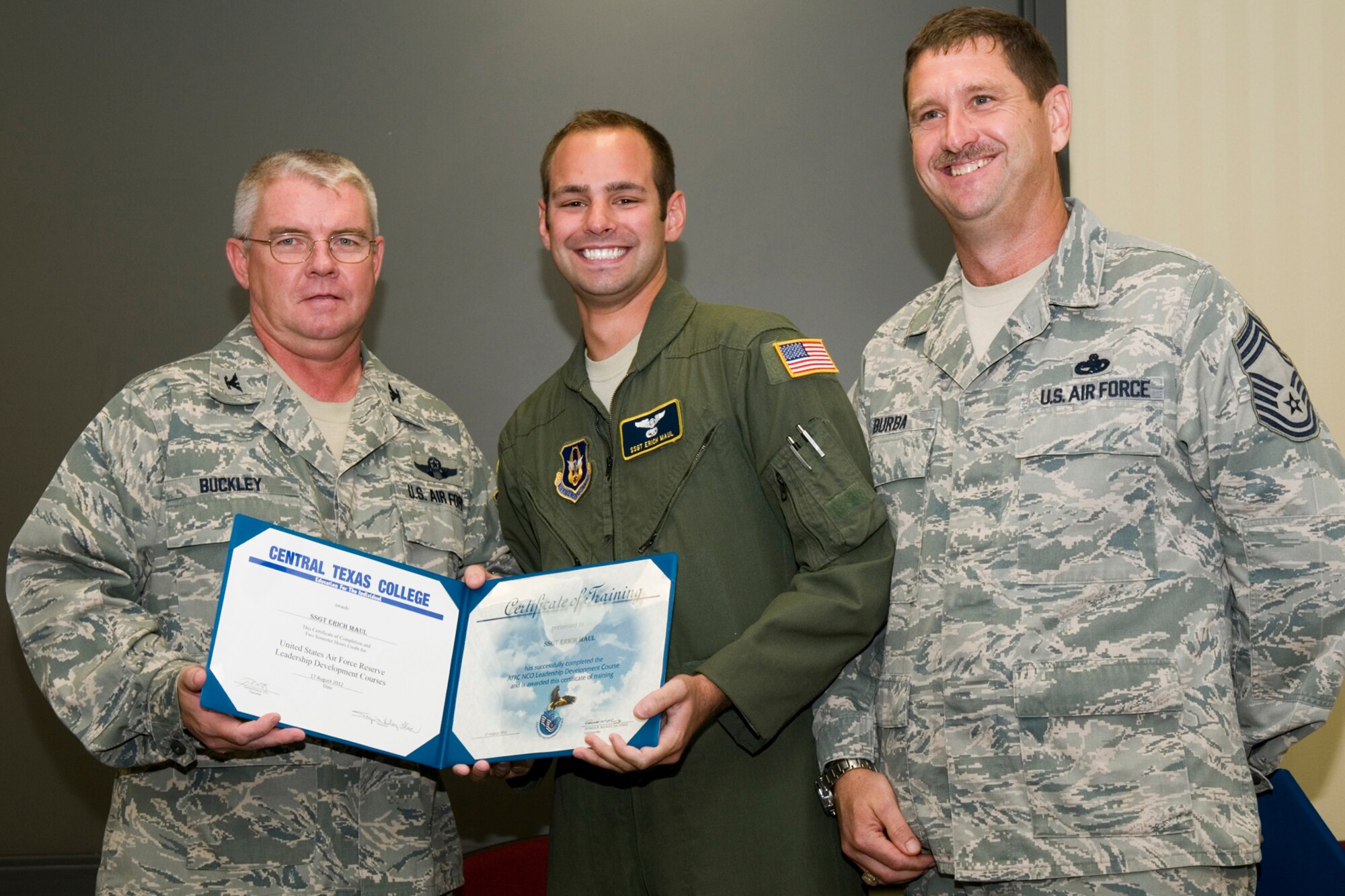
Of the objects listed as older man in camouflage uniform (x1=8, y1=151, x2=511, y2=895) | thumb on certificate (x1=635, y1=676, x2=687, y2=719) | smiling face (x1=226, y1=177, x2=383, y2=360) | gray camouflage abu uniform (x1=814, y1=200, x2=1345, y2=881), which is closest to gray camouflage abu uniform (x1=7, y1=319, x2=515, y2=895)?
older man in camouflage uniform (x1=8, y1=151, x2=511, y2=895)

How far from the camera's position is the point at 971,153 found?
77.9 inches

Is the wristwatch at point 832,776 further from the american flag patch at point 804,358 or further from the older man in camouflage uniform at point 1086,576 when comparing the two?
the american flag patch at point 804,358

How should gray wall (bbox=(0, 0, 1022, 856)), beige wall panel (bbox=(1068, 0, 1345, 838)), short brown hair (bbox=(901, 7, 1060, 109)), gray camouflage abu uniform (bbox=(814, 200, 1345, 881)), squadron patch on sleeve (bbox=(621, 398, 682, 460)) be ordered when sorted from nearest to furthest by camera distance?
gray camouflage abu uniform (bbox=(814, 200, 1345, 881))
short brown hair (bbox=(901, 7, 1060, 109))
squadron patch on sleeve (bbox=(621, 398, 682, 460))
beige wall panel (bbox=(1068, 0, 1345, 838))
gray wall (bbox=(0, 0, 1022, 856))

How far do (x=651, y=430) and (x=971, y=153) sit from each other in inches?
31.3

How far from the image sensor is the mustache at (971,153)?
1.97 m

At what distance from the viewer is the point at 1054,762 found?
1720 mm

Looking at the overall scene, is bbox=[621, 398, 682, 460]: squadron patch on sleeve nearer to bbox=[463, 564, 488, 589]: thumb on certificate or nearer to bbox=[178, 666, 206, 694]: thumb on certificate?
bbox=[463, 564, 488, 589]: thumb on certificate

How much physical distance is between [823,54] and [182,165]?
2.06 m

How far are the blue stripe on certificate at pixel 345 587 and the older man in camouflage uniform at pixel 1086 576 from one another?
78 cm

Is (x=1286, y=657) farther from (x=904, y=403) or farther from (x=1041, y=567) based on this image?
(x=904, y=403)

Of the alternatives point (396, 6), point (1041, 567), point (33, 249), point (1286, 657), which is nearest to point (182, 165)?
point (33, 249)

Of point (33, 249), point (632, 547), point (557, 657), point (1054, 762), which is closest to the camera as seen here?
point (1054, 762)

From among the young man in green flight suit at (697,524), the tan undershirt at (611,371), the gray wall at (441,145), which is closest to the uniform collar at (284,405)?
the young man in green flight suit at (697,524)

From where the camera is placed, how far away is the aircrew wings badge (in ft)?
7.36
